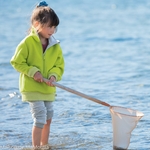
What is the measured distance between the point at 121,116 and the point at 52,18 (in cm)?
106

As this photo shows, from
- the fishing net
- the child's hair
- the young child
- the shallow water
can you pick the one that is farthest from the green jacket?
the fishing net

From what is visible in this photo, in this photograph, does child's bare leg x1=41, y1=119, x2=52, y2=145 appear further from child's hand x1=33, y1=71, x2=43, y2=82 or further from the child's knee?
A: child's hand x1=33, y1=71, x2=43, y2=82

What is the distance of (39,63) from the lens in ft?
15.3

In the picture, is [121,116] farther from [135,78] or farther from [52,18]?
[135,78]

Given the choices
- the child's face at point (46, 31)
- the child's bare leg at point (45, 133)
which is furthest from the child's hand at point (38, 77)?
the child's bare leg at point (45, 133)

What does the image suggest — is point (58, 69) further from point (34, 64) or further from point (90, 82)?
point (90, 82)


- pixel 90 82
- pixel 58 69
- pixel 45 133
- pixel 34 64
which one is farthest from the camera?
pixel 90 82

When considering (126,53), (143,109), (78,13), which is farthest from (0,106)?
(78,13)

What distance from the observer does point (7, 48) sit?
12.3m

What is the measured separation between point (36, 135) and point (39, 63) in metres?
0.66

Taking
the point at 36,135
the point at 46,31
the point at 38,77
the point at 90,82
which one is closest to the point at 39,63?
the point at 38,77

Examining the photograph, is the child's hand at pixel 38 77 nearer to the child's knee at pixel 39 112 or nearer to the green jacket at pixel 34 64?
the green jacket at pixel 34 64

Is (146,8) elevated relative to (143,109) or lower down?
elevated

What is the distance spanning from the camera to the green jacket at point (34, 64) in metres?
4.59
